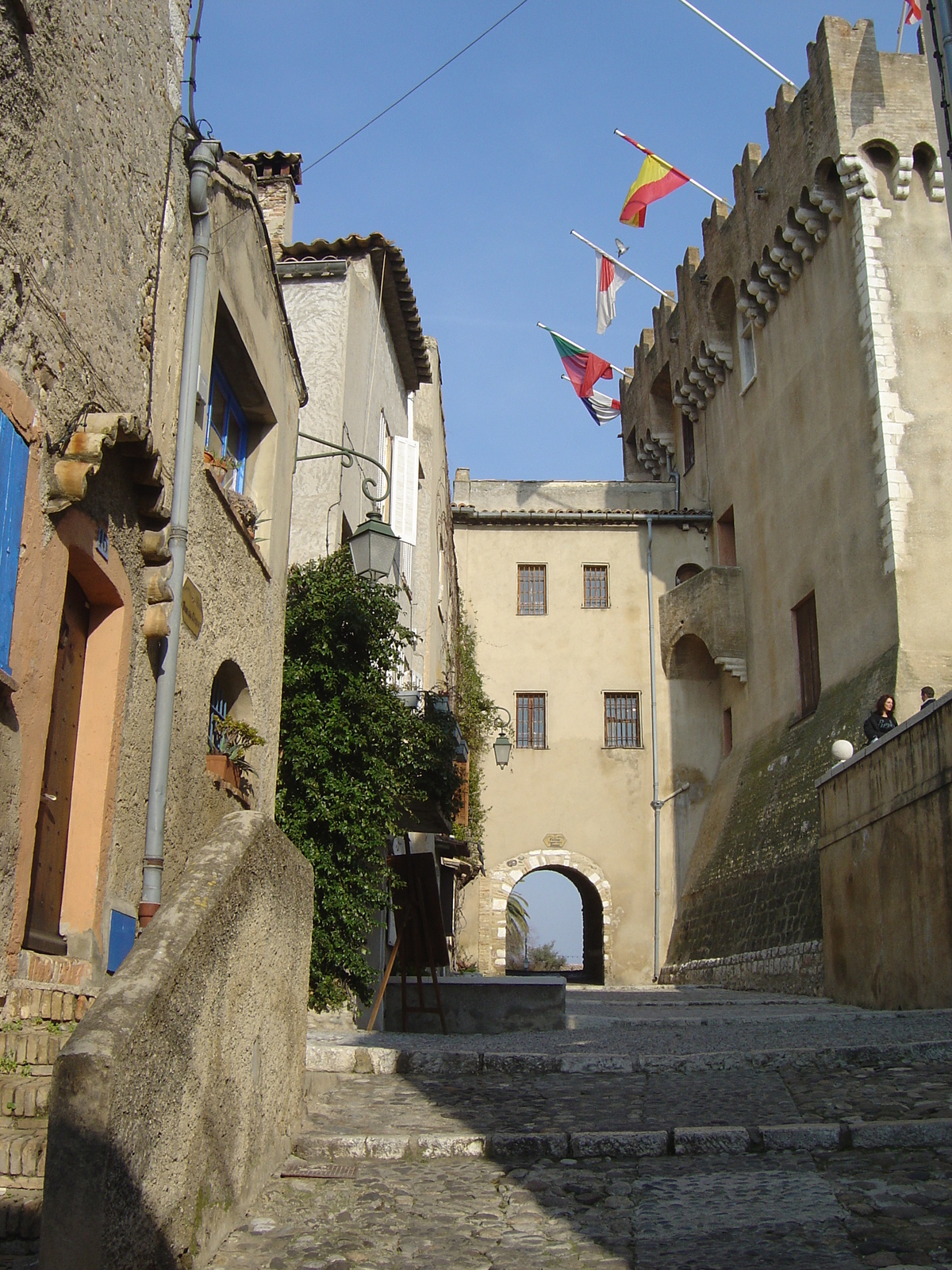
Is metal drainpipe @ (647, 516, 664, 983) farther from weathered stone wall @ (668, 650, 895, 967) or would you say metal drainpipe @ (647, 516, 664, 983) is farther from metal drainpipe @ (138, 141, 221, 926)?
metal drainpipe @ (138, 141, 221, 926)

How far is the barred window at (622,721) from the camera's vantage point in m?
26.8

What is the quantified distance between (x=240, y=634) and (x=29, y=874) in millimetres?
3558

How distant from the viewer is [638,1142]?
501 centimetres

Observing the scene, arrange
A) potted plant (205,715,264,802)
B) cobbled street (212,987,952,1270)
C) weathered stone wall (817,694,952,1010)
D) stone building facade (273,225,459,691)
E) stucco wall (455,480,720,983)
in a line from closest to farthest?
cobbled street (212,987,952,1270)
potted plant (205,715,264,802)
weathered stone wall (817,694,952,1010)
stone building facade (273,225,459,691)
stucco wall (455,480,720,983)

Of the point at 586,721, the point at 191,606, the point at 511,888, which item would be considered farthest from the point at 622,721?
the point at 191,606

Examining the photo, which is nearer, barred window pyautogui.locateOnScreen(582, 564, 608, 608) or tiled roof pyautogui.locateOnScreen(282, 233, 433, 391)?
tiled roof pyautogui.locateOnScreen(282, 233, 433, 391)

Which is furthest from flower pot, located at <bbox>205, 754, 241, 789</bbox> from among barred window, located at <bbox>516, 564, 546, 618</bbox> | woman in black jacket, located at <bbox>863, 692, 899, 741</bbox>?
barred window, located at <bbox>516, 564, 546, 618</bbox>

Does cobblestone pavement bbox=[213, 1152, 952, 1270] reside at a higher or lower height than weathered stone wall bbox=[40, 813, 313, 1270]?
lower

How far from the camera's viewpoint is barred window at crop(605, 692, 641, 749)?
26.8 metres

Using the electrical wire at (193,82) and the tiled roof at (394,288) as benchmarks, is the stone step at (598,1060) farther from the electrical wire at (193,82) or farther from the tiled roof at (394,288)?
the tiled roof at (394,288)

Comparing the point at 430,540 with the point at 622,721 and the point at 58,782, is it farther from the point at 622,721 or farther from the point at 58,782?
the point at 58,782

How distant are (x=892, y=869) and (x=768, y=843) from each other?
378 inches

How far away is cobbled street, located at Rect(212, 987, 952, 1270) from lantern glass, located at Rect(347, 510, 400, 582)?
450 cm

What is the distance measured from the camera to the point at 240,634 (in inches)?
331
